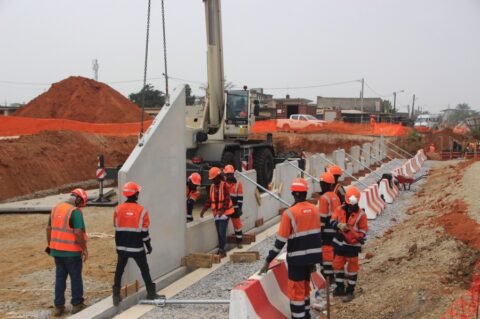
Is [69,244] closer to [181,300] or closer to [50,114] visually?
[181,300]

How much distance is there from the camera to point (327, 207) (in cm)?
775

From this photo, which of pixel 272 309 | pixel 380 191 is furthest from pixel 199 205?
pixel 272 309

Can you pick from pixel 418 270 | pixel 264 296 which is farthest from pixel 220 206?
pixel 264 296

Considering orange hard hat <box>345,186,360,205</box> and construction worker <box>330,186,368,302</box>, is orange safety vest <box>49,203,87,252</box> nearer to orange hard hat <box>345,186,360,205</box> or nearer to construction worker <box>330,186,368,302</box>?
construction worker <box>330,186,368,302</box>

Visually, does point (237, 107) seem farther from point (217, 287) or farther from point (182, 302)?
point (182, 302)

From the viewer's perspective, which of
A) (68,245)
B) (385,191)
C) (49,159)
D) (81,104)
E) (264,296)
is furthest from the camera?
(81,104)

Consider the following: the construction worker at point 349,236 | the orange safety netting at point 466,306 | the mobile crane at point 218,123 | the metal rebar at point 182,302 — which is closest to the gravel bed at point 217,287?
the metal rebar at point 182,302

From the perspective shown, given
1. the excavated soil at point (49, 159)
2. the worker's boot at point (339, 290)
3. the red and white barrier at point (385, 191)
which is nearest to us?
the worker's boot at point (339, 290)

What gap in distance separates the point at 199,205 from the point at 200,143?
2.09m

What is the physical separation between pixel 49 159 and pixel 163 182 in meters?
14.3

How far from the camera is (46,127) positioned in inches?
1069

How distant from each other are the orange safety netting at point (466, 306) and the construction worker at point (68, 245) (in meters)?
4.75

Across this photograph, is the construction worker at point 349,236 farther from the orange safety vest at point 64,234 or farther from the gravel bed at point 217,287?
the orange safety vest at point 64,234

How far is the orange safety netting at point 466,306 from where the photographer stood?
5203mm
